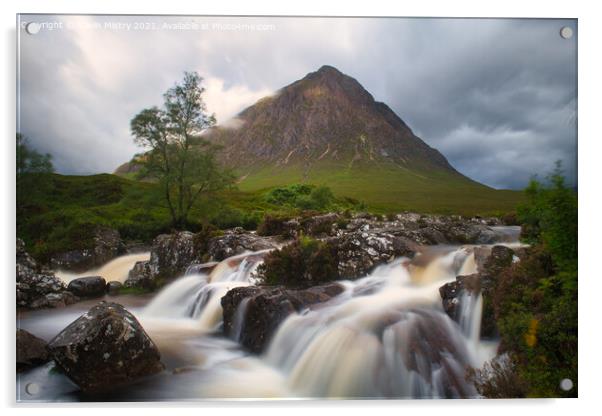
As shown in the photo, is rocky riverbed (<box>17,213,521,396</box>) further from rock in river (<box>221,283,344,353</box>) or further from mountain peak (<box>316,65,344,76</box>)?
mountain peak (<box>316,65,344,76</box>)

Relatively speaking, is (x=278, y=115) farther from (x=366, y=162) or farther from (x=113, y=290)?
(x=113, y=290)

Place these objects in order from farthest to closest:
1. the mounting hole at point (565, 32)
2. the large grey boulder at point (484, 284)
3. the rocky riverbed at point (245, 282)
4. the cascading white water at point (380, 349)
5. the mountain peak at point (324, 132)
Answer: the mountain peak at point (324, 132)
the mounting hole at point (565, 32)
the large grey boulder at point (484, 284)
the cascading white water at point (380, 349)
the rocky riverbed at point (245, 282)

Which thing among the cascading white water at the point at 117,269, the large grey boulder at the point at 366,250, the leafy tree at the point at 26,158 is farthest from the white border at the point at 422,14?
the large grey boulder at the point at 366,250

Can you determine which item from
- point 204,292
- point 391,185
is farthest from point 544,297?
point 204,292

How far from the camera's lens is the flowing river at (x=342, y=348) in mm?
3490

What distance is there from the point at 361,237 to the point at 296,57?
2317mm

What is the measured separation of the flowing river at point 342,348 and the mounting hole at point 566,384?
0.80 m

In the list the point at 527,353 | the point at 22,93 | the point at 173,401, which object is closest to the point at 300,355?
the point at 173,401

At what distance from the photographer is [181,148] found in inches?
165

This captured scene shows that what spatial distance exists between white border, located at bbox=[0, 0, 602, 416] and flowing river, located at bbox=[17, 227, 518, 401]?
0.60ft

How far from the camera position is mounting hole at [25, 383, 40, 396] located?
361 cm

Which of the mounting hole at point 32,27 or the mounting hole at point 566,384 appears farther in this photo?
the mounting hole at point 32,27

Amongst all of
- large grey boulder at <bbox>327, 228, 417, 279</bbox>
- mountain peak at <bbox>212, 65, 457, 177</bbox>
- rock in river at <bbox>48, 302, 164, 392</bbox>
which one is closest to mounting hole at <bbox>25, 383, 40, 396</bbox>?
rock in river at <bbox>48, 302, 164, 392</bbox>

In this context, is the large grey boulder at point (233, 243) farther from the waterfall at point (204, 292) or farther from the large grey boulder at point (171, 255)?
the large grey boulder at point (171, 255)
